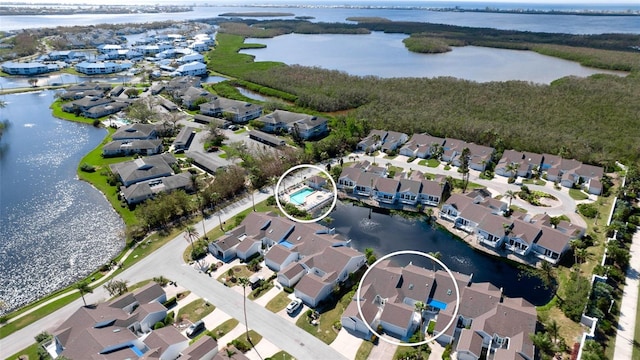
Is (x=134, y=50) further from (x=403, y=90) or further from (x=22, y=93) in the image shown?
(x=403, y=90)

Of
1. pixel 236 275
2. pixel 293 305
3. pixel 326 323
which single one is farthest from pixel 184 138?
Result: pixel 326 323

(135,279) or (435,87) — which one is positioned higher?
(435,87)

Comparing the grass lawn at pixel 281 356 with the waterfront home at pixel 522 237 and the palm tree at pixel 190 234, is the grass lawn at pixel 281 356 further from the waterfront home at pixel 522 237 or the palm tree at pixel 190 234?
the waterfront home at pixel 522 237

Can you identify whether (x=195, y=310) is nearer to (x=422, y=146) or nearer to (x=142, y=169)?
(x=142, y=169)

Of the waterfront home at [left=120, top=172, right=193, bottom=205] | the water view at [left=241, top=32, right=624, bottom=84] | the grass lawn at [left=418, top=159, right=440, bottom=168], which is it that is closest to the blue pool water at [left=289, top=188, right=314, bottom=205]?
the waterfront home at [left=120, top=172, right=193, bottom=205]

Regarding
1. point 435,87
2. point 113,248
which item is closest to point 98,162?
point 113,248

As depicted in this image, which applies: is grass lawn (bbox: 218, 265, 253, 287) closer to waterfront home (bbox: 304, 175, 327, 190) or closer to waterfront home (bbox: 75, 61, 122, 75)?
waterfront home (bbox: 304, 175, 327, 190)
